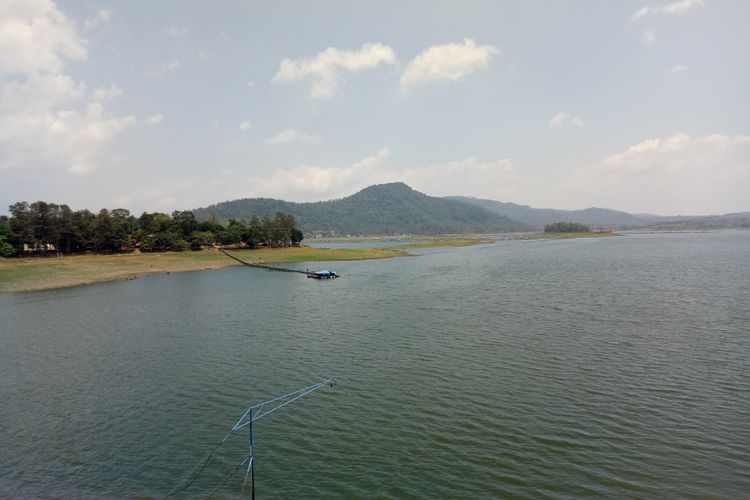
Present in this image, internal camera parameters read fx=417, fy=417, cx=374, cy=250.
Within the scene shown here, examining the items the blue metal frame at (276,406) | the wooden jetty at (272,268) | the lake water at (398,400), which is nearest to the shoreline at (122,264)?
the wooden jetty at (272,268)

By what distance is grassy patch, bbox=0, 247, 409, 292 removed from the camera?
93.1 m

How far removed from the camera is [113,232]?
134000 millimetres

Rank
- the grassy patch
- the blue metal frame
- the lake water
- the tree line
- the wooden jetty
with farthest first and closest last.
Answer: the tree line < the wooden jetty < the grassy patch < the blue metal frame < the lake water

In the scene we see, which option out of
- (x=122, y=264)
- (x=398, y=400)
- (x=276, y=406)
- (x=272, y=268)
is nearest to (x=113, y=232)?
(x=122, y=264)

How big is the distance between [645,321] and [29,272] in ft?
405

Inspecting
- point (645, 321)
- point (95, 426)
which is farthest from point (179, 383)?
point (645, 321)

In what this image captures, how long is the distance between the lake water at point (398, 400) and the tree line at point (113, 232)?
81.0 m

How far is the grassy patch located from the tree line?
645cm

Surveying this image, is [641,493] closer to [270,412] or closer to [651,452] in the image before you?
[651,452]

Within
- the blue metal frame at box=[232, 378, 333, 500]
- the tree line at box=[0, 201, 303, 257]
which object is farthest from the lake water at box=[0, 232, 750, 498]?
the tree line at box=[0, 201, 303, 257]

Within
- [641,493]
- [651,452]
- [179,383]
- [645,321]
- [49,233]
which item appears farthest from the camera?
[49,233]

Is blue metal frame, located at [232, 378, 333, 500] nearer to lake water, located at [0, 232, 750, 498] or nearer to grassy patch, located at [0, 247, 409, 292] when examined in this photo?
lake water, located at [0, 232, 750, 498]

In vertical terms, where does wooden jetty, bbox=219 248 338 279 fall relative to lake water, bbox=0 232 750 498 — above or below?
above

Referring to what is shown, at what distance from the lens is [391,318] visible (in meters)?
52.3
